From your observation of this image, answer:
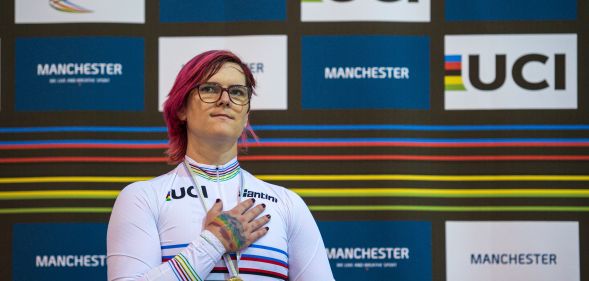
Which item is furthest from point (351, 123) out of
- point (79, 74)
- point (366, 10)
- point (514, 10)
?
point (79, 74)

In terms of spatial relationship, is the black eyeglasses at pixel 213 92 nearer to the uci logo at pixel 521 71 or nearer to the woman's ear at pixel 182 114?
the woman's ear at pixel 182 114

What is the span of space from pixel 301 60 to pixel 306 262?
1.61 meters

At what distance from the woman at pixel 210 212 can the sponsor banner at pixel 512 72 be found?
63.2 inches

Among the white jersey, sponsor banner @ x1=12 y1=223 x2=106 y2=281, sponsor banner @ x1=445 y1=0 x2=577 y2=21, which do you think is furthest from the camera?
sponsor banner @ x1=445 y1=0 x2=577 y2=21

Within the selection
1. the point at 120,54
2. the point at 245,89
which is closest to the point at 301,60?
the point at 120,54

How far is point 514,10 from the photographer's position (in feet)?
11.5

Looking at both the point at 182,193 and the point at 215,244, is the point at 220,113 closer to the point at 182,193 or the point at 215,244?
the point at 182,193

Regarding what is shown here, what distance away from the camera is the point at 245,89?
82.6 inches

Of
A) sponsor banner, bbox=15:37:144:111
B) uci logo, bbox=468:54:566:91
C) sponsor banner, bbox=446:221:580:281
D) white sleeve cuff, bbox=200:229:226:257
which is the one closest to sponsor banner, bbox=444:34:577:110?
uci logo, bbox=468:54:566:91

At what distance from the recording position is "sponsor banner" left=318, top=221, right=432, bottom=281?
135 inches

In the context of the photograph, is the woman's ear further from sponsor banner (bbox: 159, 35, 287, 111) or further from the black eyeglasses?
sponsor banner (bbox: 159, 35, 287, 111)

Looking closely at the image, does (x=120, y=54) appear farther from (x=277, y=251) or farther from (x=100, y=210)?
(x=277, y=251)

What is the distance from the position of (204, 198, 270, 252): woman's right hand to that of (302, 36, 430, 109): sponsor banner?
1544 millimetres

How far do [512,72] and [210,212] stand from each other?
6.68ft
